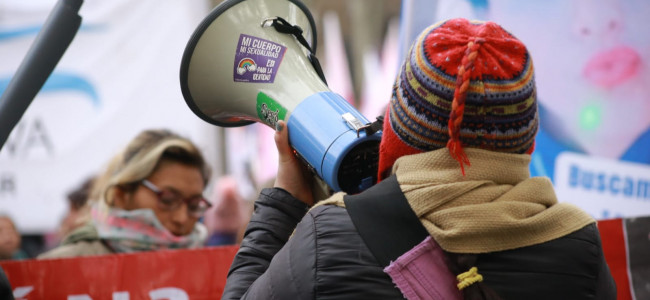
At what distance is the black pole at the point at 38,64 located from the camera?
1.56 m

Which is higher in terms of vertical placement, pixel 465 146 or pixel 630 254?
pixel 465 146

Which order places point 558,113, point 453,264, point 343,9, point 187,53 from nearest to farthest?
point 453,264 < point 187,53 < point 558,113 < point 343,9

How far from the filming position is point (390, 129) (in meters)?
1.23

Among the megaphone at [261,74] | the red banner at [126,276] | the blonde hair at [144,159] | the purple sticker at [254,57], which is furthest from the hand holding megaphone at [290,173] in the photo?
the blonde hair at [144,159]

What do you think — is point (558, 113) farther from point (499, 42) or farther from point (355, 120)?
point (499, 42)

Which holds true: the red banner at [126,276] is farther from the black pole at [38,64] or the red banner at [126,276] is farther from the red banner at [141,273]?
the black pole at [38,64]

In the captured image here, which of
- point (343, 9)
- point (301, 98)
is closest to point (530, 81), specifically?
point (301, 98)

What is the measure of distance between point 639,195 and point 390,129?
65.3 inches

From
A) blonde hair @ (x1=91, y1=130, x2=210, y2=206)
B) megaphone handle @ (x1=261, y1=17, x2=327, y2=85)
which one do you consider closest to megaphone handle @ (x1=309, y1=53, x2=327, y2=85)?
megaphone handle @ (x1=261, y1=17, x2=327, y2=85)

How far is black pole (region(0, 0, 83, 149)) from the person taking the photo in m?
1.56

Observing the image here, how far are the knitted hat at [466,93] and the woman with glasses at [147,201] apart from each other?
1667mm

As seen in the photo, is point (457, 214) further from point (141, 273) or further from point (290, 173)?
point (141, 273)

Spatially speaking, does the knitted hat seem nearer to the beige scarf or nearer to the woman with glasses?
the beige scarf

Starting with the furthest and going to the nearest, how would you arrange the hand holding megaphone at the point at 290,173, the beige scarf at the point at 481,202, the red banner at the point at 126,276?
the red banner at the point at 126,276 < the hand holding megaphone at the point at 290,173 < the beige scarf at the point at 481,202
